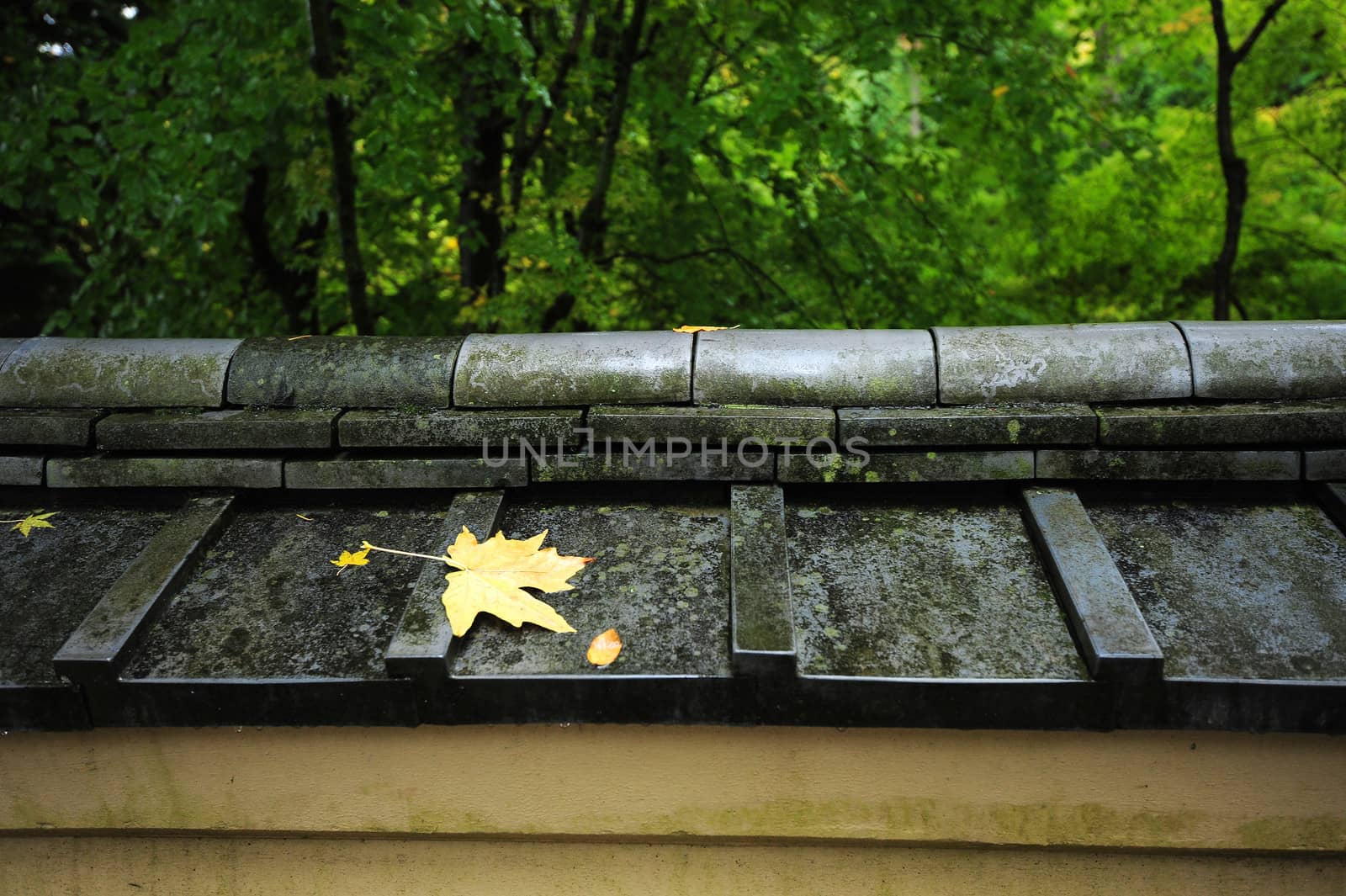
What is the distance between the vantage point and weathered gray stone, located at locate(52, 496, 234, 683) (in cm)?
169

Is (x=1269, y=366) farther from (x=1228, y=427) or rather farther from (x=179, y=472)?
(x=179, y=472)

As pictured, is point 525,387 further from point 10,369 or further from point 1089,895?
point 1089,895

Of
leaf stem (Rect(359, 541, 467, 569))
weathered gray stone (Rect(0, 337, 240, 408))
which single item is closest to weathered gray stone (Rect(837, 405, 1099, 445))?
leaf stem (Rect(359, 541, 467, 569))

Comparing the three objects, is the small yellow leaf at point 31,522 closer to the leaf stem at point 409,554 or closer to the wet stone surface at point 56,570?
the wet stone surface at point 56,570

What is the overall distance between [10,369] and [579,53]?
12.2 feet

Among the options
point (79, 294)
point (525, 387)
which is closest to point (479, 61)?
point (79, 294)

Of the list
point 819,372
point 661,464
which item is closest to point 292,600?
point 661,464

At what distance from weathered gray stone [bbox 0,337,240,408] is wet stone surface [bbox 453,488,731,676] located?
0.88 meters

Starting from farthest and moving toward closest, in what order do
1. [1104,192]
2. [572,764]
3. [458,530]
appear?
[1104,192] < [458,530] < [572,764]

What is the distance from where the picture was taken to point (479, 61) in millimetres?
5133

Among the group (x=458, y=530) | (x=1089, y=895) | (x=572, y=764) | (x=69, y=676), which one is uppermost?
(x=458, y=530)

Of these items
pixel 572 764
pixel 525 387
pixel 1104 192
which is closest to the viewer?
pixel 572 764

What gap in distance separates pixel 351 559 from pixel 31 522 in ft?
2.84

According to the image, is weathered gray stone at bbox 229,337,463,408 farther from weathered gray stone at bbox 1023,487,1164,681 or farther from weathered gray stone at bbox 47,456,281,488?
weathered gray stone at bbox 1023,487,1164,681
